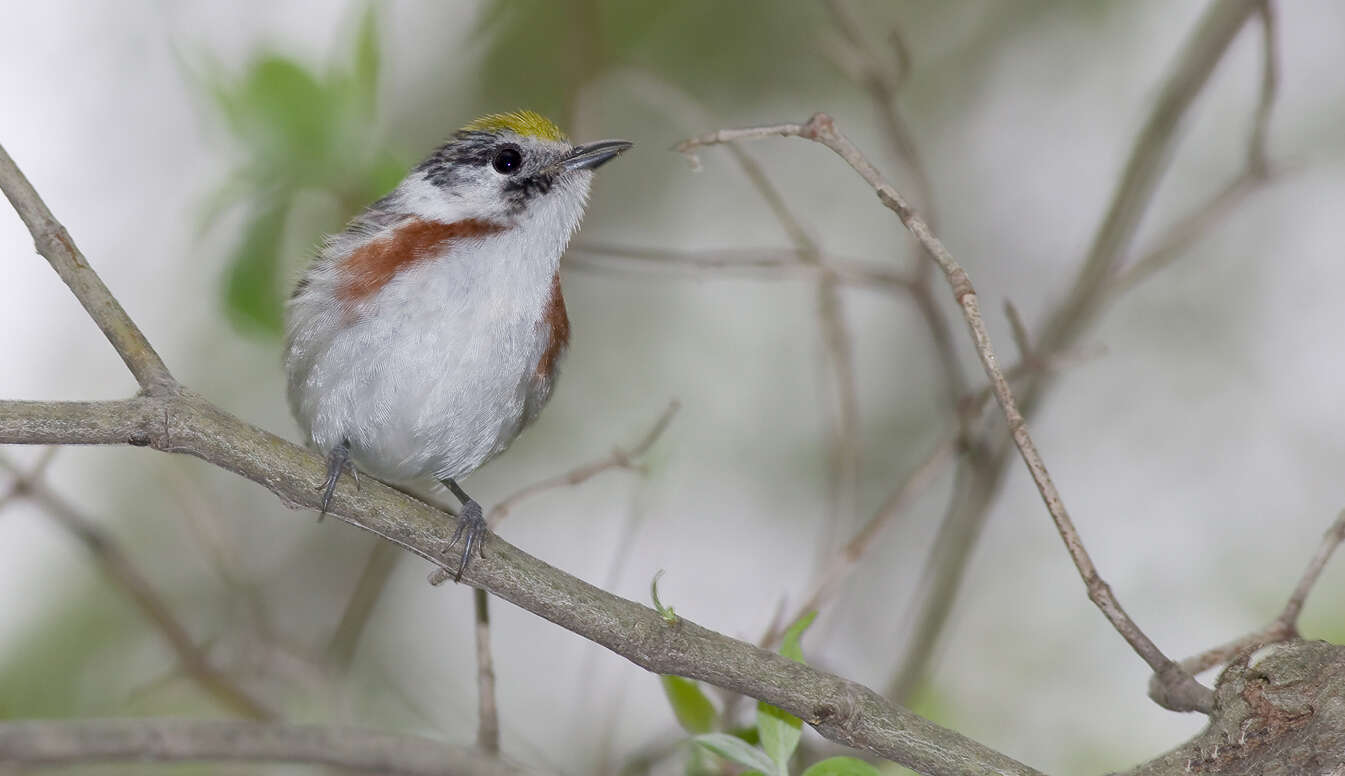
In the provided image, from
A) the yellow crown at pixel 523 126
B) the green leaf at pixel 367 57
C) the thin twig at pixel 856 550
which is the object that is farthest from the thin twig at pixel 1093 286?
the green leaf at pixel 367 57

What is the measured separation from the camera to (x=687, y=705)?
235cm

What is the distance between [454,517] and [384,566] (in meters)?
1.38

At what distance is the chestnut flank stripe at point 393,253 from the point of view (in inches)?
117

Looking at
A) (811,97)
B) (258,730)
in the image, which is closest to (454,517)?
(258,730)

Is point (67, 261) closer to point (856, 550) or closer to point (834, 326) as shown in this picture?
point (856, 550)

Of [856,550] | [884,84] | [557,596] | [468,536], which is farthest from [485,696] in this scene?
[884,84]

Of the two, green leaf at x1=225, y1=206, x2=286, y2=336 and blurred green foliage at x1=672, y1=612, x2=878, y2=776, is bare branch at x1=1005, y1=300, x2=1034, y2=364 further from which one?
green leaf at x1=225, y1=206, x2=286, y2=336

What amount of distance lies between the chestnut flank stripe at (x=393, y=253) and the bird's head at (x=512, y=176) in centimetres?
10

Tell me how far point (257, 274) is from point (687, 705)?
152 cm

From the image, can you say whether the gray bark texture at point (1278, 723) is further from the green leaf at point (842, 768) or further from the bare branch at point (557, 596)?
the green leaf at point (842, 768)

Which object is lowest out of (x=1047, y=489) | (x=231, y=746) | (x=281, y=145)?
(x=231, y=746)

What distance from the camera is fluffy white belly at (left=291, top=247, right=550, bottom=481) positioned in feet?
9.64

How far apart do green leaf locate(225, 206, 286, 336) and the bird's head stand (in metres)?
0.37

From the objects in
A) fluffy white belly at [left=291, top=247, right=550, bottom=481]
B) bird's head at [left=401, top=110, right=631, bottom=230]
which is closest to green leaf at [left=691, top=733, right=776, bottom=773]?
fluffy white belly at [left=291, top=247, right=550, bottom=481]
